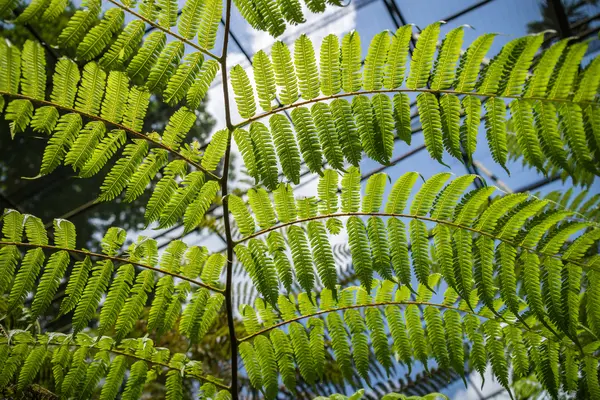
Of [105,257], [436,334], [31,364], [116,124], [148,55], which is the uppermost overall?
[148,55]

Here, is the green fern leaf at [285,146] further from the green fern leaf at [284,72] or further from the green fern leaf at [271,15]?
the green fern leaf at [271,15]

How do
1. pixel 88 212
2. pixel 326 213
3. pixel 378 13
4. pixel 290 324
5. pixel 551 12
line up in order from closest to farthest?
pixel 326 213 < pixel 290 324 < pixel 551 12 < pixel 378 13 < pixel 88 212

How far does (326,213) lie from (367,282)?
0.18m

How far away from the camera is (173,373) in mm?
1341

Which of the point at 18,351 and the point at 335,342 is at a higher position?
the point at 18,351

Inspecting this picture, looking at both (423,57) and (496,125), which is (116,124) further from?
(496,125)

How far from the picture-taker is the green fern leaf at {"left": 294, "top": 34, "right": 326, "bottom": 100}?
3.64 ft

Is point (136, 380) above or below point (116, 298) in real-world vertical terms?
below

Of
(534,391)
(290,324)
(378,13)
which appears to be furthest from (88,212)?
(290,324)

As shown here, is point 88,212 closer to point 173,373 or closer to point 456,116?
point 173,373

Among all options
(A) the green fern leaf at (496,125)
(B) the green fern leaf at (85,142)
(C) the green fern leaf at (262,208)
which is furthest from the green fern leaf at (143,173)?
(A) the green fern leaf at (496,125)

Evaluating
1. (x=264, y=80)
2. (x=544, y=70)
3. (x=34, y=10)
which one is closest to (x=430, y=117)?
(x=544, y=70)

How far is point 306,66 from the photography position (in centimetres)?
112

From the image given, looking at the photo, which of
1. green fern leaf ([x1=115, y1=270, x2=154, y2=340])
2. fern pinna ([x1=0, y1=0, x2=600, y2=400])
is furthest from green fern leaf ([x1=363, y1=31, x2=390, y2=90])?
green fern leaf ([x1=115, y1=270, x2=154, y2=340])
